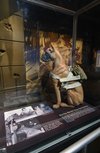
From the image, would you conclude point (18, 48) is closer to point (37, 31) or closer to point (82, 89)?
point (37, 31)

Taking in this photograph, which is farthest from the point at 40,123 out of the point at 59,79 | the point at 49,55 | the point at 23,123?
the point at 49,55

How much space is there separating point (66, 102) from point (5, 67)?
418 mm

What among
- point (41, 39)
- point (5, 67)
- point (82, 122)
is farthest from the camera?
point (41, 39)

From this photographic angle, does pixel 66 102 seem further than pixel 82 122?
Yes

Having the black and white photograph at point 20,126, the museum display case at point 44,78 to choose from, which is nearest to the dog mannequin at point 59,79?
the museum display case at point 44,78

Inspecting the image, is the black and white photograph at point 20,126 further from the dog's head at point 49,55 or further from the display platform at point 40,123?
the dog's head at point 49,55

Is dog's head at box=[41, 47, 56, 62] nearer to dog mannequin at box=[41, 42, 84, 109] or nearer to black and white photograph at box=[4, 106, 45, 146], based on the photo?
dog mannequin at box=[41, 42, 84, 109]

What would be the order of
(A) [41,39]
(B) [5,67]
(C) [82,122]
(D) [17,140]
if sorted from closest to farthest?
(D) [17,140] → (C) [82,122] → (B) [5,67] → (A) [41,39]

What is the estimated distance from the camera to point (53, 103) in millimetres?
793

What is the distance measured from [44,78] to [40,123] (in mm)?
349

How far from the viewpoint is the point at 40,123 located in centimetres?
60

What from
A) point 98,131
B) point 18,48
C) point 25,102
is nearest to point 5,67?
point 18,48

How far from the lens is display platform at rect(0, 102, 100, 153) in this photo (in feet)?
1.64

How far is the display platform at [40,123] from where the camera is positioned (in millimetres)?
499
